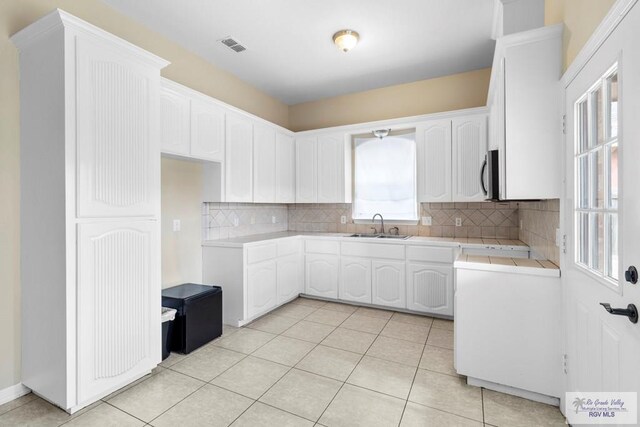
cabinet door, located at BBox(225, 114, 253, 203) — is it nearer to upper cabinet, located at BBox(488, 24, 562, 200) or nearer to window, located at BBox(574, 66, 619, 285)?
upper cabinet, located at BBox(488, 24, 562, 200)

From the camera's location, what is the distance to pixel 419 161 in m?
3.78

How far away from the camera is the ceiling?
2604mm

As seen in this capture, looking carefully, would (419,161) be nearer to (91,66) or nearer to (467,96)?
(467,96)

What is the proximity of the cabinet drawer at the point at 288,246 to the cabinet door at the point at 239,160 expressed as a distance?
2.15 feet

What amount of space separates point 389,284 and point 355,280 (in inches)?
16.5

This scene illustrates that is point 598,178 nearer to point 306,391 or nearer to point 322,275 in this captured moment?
point 306,391

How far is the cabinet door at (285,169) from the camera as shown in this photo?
421cm

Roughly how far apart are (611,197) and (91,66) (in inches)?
111

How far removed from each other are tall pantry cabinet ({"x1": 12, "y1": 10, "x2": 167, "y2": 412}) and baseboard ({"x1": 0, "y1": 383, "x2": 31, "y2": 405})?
116 mm

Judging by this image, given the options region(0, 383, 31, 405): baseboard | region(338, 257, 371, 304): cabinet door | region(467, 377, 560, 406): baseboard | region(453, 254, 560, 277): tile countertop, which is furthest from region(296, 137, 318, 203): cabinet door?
region(0, 383, 31, 405): baseboard

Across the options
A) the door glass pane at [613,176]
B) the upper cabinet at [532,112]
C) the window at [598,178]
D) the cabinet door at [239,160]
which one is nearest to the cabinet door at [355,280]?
the cabinet door at [239,160]

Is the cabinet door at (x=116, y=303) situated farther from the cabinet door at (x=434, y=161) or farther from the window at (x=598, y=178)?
the cabinet door at (x=434, y=161)

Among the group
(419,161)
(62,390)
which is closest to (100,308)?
(62,390)

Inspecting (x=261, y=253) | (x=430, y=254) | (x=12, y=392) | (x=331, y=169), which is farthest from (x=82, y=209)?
(x=430, y=254)
